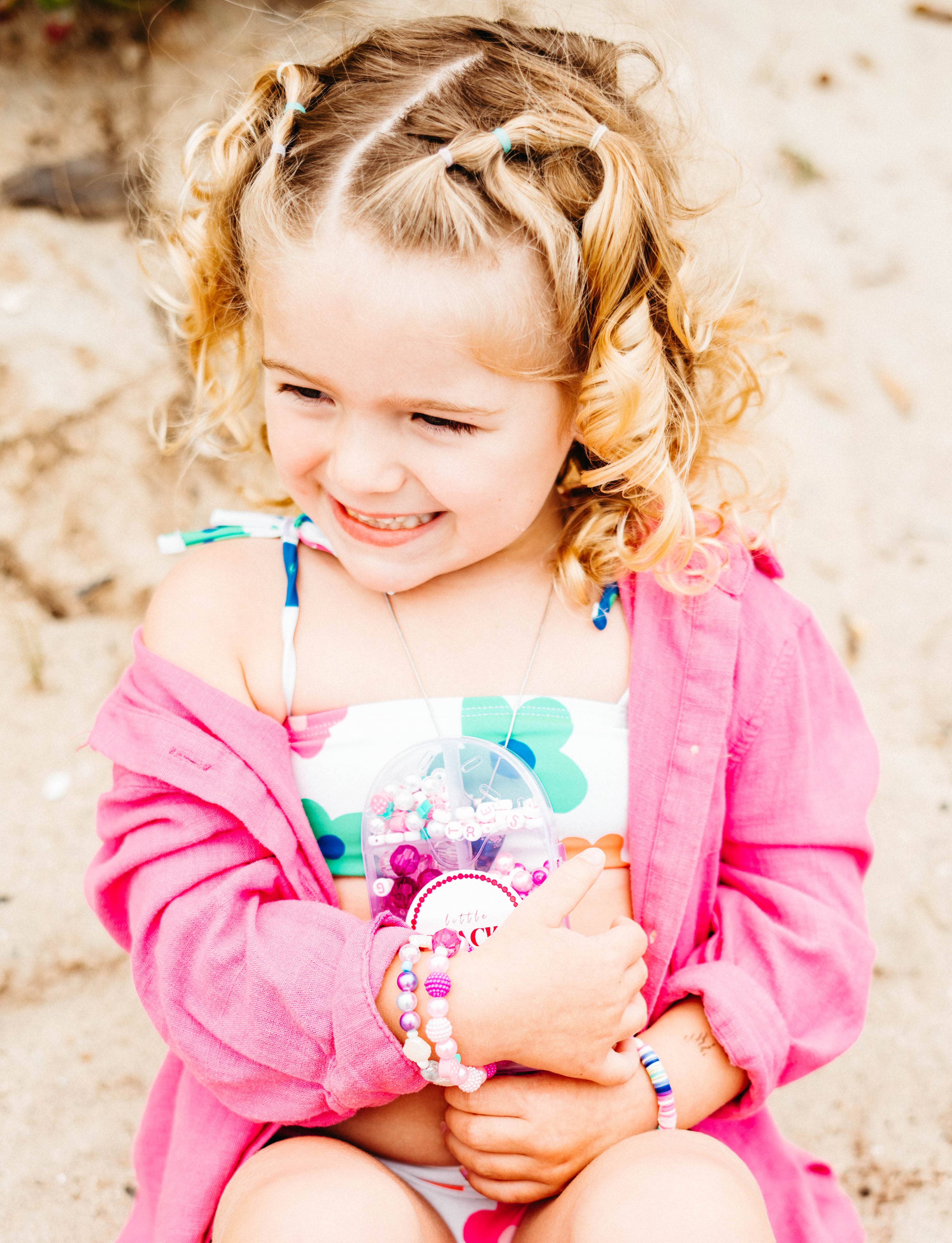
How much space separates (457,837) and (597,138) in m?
0.88

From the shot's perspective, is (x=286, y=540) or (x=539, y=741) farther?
(x=286, y=540)

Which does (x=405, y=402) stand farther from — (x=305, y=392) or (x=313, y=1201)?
(x=313, y=1201)

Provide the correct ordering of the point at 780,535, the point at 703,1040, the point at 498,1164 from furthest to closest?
the point at 780,535 → the point at 703,1040 → the point at 498,1164

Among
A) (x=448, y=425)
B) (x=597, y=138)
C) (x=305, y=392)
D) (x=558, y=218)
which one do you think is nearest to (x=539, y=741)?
(x=448, y=425)

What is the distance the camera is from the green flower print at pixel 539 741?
1.38 m

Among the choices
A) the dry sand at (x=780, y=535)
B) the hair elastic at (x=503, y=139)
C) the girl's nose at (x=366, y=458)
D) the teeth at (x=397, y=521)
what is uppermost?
the hair elastic at (x=503, y=139)


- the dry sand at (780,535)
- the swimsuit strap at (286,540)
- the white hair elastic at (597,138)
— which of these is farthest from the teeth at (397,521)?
the dry sand at (780,535)

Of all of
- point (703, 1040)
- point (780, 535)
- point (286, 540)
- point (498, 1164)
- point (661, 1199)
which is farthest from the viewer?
point (780, 535)

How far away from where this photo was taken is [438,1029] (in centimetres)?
115

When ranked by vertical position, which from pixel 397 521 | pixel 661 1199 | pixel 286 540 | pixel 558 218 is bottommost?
pixel 661 1199

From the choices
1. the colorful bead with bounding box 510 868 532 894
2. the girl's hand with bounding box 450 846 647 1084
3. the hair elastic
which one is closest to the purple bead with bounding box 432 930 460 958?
the girl's hand with bounding box 450 846 647 1084

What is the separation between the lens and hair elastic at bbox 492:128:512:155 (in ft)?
3.92

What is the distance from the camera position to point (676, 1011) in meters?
1.39

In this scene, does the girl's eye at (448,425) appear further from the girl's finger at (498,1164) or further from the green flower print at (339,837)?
the girl's finger at (498,1164)
